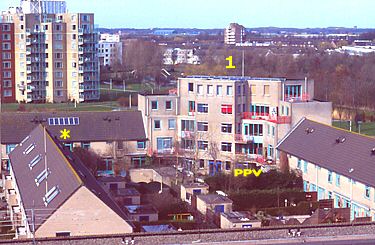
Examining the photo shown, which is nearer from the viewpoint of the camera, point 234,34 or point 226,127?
point 226,127

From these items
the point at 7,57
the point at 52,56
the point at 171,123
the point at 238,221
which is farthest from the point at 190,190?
the point at 7,57

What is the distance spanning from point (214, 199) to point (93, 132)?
266 inches

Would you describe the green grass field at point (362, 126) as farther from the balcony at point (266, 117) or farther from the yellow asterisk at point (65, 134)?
the yellow asterisk at point (65, 134)

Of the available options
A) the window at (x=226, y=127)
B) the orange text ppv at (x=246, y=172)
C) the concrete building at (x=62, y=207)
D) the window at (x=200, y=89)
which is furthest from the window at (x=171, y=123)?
the concrete building at (x=62, y=207)

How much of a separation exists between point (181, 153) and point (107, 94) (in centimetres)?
2087

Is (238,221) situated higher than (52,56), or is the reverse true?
(52,56)

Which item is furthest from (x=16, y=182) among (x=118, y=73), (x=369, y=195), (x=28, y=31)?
(x=118, y=73)

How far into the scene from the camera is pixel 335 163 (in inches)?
648

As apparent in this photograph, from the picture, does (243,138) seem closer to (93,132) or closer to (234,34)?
(93,132)

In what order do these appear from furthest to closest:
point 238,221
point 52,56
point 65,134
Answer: point 52,56, point 65,134, point 238,221

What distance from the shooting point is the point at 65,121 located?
69.0ft

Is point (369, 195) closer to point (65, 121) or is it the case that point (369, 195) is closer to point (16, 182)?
point (16, 182)

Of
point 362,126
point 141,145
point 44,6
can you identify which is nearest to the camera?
point 141,145

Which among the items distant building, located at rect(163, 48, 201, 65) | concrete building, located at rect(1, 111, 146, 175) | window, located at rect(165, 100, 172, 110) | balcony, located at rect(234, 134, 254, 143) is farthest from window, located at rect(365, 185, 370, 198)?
distant building, located at rect(163, 48, 201, 65)
